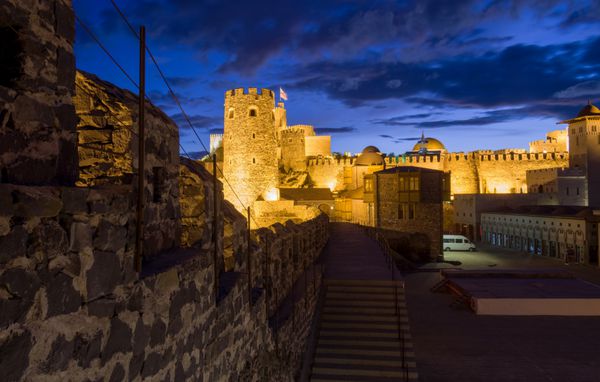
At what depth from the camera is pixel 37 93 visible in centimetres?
210

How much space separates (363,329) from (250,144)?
28.8m

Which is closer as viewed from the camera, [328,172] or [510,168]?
[328,172]

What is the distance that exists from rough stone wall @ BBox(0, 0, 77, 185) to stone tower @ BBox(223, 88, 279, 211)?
35533 millimetres

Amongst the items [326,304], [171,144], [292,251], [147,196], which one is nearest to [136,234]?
[147,196]

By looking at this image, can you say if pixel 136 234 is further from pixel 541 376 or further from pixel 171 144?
pixel 541 376

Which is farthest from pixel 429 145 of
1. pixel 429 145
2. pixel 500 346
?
pixel 500 346

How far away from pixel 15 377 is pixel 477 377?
1076 centimetres

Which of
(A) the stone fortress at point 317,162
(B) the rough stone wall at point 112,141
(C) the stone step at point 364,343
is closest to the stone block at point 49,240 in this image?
(B) the rough stone wall at point 112,141

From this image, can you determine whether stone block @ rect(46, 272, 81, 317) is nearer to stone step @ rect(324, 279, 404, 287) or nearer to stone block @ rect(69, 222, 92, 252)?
stone block @ rect(69, 222, 92, 252)

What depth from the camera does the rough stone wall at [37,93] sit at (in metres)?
1.96

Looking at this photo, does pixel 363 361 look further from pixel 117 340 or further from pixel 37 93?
pixel 37 93

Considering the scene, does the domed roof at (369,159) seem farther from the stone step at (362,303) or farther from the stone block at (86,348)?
the stone block at (86,348)

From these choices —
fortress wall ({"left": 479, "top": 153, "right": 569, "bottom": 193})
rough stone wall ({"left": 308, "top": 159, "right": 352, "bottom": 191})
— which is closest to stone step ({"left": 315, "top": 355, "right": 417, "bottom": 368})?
rough stone wall ({"left": 308, "top": 159, "right": 352, "bottom": 191})

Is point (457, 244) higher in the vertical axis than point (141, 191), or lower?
lower
